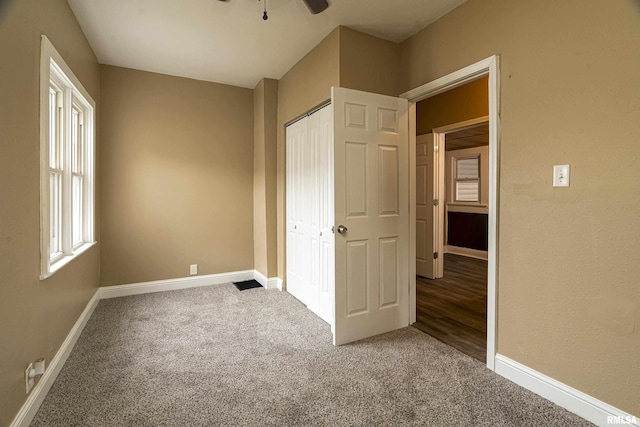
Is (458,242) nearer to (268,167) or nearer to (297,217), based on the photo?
(297,217)

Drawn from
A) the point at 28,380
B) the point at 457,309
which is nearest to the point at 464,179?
the point at 457,309

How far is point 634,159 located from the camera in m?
1.50

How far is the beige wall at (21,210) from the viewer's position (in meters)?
1.42

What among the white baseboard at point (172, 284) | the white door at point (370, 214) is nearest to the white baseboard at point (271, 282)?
the white baseboard at point (172, 284)

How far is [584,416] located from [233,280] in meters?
3.61

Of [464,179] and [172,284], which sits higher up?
[464,179]

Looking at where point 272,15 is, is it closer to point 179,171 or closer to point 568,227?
point 179,171

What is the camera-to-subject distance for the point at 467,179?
6.32m

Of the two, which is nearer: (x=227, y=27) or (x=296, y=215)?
(x=227, y=27)

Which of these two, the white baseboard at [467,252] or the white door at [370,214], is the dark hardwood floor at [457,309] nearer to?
the white door at [370,214]

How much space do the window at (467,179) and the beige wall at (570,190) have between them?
443 centimetres

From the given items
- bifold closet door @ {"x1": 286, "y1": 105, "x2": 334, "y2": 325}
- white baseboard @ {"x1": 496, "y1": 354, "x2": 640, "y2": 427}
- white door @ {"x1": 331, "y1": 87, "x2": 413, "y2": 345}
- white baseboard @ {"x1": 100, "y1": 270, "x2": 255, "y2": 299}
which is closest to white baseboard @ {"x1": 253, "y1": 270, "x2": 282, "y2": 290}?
bifold closet door @ {"x1": 286, "y1": 105, "x2": 334, "y2": 325}

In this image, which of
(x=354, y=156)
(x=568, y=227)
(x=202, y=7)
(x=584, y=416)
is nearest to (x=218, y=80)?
(x=202, y=7)

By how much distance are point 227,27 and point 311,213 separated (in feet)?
5.98
